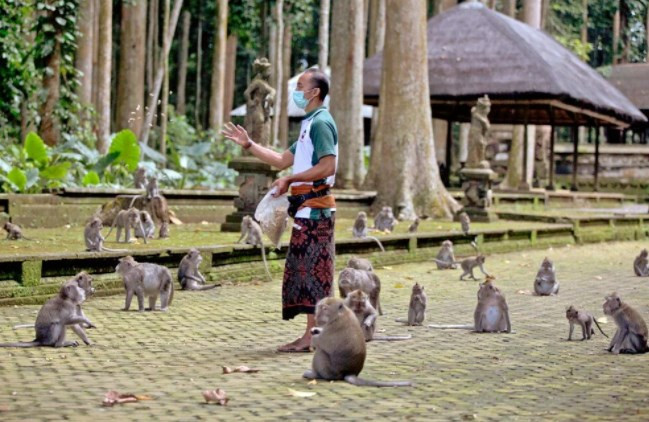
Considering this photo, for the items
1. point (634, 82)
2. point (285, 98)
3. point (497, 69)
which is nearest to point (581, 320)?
point (497, 69)

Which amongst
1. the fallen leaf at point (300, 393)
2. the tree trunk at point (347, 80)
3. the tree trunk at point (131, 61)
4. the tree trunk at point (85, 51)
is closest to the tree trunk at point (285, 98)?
the tree trunk at point (131, 61)

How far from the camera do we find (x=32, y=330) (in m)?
8.25

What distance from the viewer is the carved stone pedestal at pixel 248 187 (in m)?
15.1

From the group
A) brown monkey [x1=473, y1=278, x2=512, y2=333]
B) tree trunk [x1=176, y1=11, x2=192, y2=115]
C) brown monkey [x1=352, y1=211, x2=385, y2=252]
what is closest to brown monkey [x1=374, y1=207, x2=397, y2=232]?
brown monkey [x1=352, y1=211, x2=385, y2=252]

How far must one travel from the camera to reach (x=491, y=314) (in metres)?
8.94

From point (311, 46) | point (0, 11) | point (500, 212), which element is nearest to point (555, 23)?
point (311, 46)

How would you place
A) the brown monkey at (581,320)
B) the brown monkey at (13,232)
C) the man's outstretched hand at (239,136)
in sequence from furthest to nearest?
1. the brown monkey at (13,232)
2. the brown monkey at (581,320)
3. the man's outstretched hand at (239,136)

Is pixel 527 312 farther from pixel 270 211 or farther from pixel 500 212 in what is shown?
pixel 500 212

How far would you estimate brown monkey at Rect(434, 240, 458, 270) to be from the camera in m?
14.6

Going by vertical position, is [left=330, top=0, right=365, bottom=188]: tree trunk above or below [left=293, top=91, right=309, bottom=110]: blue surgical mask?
above

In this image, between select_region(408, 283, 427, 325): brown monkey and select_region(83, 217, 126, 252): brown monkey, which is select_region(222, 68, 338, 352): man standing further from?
select_region(83, 217, 126, 252): brown monkey

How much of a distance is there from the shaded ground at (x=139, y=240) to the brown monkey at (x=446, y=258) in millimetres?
847

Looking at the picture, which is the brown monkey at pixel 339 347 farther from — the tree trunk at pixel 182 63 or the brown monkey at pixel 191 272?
the tree trunk at pixel 182 63

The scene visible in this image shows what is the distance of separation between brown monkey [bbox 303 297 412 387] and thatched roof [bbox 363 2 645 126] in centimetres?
1899
